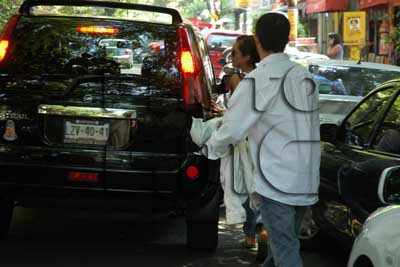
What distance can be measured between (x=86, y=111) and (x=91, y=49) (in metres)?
0.59

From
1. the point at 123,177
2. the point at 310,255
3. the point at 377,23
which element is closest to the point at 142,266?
the point at 123,177

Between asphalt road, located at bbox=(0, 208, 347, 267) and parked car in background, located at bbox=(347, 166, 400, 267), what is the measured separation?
2389 mm

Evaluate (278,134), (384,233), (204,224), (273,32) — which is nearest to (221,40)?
(204,224)

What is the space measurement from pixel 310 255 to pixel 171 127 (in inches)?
71.6

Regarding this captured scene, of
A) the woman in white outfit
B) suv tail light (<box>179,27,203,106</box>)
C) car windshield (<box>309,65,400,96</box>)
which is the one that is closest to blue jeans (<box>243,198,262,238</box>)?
the woman in white outfit

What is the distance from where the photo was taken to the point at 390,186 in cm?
336

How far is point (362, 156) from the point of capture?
5254 mm

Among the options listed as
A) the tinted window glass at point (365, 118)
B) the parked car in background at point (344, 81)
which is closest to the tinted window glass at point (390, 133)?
the tinted window glass at point (365, 118)

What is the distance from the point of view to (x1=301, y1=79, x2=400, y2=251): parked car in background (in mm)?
4930

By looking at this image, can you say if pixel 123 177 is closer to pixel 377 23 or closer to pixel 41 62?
pixel 41 62

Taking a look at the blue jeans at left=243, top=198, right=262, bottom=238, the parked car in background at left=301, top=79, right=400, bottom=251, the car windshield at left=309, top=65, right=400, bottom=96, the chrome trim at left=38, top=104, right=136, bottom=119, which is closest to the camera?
the parked car in background at left=301, top=79, right=400, bottom=251

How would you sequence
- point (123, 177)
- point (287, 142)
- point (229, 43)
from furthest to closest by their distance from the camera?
point (229, 43), point (123, 177), point (287, 142)

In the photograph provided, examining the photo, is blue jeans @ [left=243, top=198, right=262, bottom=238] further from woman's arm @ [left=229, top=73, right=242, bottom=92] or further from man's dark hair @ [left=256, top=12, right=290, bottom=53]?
man's dark hair @ [left=256, top=12, right=290, bottom=53]

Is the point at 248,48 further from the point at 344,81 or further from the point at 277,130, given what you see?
the point at 344,81
